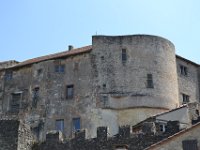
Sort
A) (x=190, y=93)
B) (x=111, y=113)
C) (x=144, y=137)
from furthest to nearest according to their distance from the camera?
(x=190, y=93)
(x=111, y=113)
(x=144, y=137)

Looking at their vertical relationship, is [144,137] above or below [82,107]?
below

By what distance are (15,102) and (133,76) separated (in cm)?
1221

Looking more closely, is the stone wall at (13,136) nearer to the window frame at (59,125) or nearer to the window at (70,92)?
the window frame at (59,125)

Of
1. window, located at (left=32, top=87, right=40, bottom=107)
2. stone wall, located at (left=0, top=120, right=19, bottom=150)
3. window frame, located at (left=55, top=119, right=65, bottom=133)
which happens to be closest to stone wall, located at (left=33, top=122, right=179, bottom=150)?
stone wall, located at (left=0, top=120, right=19, bottom=150)

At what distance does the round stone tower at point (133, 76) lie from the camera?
1682 inches

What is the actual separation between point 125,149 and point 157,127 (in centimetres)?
397

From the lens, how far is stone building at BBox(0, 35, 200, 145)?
42750mm

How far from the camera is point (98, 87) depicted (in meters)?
43.5

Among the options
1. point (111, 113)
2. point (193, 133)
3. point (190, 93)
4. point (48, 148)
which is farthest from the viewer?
point (190, 93)

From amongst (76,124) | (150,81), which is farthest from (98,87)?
(150,81)

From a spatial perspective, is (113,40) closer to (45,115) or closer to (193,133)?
(45,115)

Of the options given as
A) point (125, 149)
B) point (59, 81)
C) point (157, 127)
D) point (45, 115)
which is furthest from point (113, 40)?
point (125, 149)

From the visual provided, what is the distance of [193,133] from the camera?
26344 millimetres

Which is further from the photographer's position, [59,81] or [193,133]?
[59,81]
